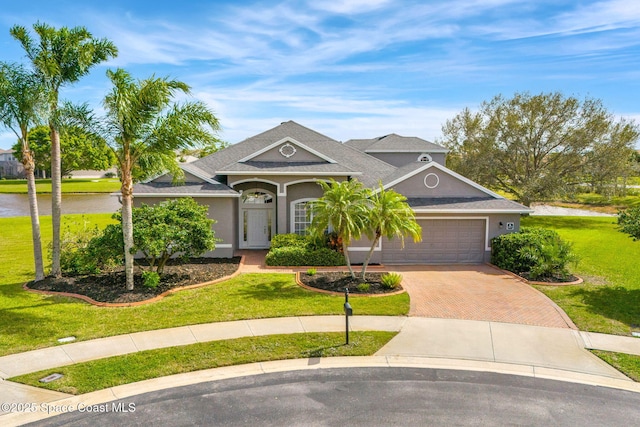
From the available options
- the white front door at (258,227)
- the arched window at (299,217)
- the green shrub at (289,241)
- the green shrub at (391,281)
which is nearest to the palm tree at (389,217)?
the green shrub at (391,281)

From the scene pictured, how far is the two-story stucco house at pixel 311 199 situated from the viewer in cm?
1981

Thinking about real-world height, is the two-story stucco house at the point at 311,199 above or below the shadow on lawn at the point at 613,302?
above

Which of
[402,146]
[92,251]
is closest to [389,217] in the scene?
[92,251]

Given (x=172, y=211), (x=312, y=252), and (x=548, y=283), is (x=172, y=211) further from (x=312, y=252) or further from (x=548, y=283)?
(x=548, y=283)

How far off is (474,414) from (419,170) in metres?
13.8

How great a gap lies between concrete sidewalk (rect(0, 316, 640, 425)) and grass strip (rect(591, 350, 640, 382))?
7.7 inches

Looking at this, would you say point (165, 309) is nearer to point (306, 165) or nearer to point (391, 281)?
point (391, 281)

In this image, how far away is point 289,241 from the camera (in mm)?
19906

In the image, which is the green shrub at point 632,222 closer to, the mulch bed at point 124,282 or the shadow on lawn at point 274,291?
the shadow on lawn at point 274,291

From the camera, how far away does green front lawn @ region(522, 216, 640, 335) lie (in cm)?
1277

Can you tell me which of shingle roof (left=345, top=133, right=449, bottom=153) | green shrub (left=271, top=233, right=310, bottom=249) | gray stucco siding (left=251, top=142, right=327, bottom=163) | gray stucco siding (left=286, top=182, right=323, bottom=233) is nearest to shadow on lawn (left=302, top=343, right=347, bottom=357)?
green shrub (left=271, top=233, right=310, bottom=249)

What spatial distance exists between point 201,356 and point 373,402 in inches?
163

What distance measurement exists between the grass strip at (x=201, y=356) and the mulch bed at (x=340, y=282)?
372 cm

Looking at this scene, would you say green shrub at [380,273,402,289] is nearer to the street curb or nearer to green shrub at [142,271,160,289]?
the street curb
